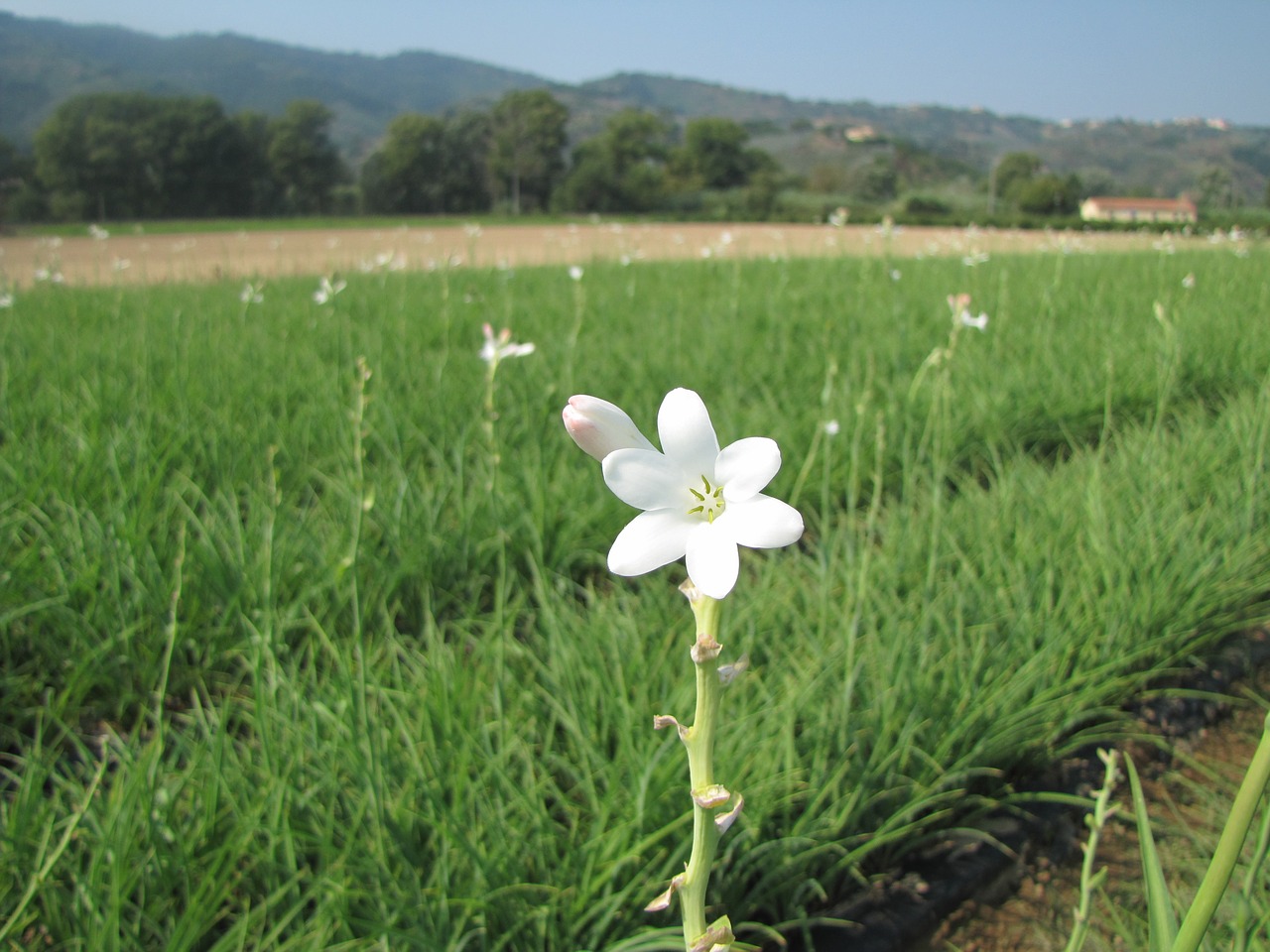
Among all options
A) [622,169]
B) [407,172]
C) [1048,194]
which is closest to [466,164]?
[407,172]

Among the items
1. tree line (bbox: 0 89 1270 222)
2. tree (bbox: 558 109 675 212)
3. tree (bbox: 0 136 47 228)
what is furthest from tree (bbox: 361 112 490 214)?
tree (bbox: 0 136 47 228)

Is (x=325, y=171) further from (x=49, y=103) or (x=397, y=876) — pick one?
(x=49, y=103)

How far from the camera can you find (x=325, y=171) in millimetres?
64500

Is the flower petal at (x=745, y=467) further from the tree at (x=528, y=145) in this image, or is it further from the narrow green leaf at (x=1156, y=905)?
the tree at (x=528, y=145)

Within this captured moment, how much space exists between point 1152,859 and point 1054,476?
2581 millimetres

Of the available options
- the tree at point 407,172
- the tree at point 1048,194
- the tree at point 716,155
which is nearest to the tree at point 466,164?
the tree at point 407,172

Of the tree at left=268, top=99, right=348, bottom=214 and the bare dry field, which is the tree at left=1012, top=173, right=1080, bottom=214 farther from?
the tree at left=268, top=99, right=348, bottom=214

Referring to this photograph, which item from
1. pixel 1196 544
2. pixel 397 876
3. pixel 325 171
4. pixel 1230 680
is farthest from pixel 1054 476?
pixel 325 171

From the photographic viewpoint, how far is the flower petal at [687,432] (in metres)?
0.52

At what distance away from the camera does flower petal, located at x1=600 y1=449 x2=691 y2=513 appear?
495mm

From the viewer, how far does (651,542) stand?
495mm

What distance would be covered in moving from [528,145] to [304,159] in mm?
17203

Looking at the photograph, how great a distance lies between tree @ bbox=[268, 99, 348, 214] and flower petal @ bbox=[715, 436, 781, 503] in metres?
65.8

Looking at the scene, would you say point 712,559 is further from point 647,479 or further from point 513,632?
point 513,632
